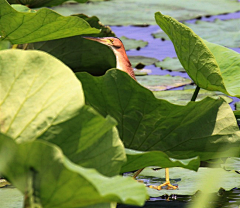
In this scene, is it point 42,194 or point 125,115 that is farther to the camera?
point 125,115

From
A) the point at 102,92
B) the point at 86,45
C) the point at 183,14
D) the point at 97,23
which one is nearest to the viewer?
the point at 102,92

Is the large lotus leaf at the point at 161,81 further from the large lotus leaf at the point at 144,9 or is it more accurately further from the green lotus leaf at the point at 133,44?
the large lotus leaf at the point at 144,9

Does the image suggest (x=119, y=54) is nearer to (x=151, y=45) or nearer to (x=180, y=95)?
(x=180, y=95)

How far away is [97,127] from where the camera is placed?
517mm

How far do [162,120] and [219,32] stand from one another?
7.92 ft

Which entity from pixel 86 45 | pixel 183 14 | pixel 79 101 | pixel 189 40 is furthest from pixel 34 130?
pixel 183 14

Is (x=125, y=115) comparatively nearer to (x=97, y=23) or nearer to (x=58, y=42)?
(x=58, y=42)

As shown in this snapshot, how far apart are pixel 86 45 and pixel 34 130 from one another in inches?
22.4

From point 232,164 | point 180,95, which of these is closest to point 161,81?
point 180,95

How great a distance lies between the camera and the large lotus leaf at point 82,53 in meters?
1.04

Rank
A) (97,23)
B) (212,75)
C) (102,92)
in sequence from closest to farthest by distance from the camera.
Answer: (102,92), (212,75), (97,23)

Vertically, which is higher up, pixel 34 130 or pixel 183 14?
pixel 34 130

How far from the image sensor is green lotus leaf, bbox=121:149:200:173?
60 cm

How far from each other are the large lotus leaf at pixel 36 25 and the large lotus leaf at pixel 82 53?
13 centimetres
